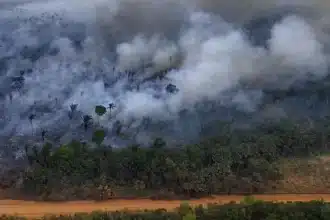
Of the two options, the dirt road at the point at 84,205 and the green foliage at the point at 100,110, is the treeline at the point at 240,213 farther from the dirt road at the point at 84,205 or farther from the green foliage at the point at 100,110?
the green foliage at the point at 100,110

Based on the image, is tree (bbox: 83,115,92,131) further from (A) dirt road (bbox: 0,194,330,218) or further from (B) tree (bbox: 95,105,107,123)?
(A) dirt road (bbox: 0,194,330,218)

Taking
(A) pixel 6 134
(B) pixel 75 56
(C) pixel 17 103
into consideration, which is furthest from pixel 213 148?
(B) pixel 75 56

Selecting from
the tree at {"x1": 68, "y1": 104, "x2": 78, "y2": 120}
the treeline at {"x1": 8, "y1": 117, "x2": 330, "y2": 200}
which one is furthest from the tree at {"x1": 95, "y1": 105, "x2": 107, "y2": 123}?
the treeline at {"x1": 8, "y1": 117, "x2": 330, "y2": 200}

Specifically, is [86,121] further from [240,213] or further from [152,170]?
[240,213]

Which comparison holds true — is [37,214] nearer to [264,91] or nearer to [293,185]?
[293,185]

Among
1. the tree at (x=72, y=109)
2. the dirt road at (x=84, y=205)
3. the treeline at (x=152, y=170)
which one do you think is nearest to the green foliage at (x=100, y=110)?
the tree at (x=72, y=109)
